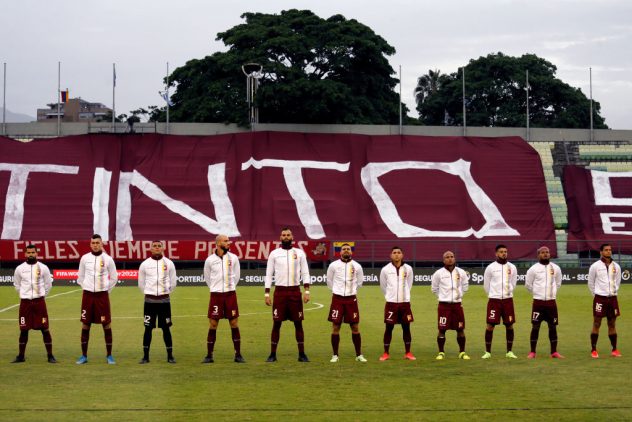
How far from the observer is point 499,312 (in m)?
20.6

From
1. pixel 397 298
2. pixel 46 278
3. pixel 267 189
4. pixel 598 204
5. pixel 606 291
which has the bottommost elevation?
pixel 397 298

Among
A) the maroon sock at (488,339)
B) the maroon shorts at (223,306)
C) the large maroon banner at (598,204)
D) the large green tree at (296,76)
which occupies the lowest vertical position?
the maroon sock at (488,339)

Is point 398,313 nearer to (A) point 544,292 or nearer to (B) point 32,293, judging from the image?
(A) point 544,292

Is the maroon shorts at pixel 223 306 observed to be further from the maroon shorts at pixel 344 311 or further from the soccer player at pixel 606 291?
the soccer player at pixel 606 291

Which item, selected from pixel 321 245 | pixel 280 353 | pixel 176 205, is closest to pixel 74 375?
pixel 280 353

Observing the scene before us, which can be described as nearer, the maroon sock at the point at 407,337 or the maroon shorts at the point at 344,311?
the maroon shorts at the point at 344,311

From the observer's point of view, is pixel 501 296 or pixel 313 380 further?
pixel 501 296

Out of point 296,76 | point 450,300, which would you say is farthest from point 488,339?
point 296,76

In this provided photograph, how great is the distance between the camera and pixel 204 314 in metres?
31.0

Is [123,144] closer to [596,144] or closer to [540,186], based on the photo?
[540,186]

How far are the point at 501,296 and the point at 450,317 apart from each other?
1222 millimetres

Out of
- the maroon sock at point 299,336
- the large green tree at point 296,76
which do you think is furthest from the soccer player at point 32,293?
the large green tree at point 296,76

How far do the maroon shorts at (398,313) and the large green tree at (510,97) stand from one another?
205 ft

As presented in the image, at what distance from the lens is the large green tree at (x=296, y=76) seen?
6638cm
